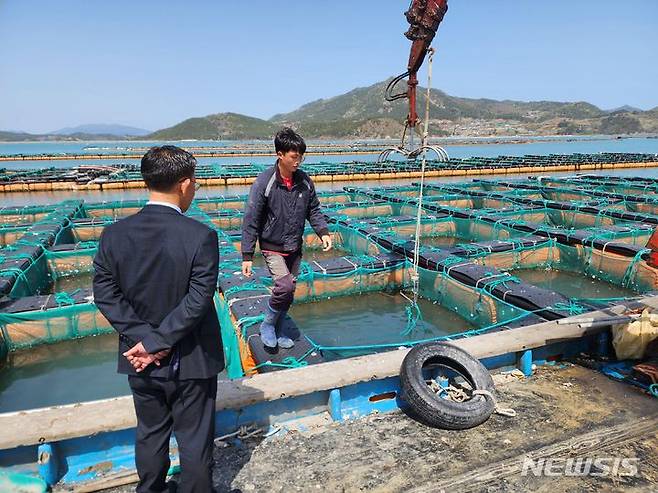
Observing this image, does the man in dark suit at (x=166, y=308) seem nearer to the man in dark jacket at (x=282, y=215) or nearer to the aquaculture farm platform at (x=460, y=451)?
the aquaculture farm platform at (x=460, y=451)

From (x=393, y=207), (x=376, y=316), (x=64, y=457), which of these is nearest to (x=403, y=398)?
(x=64, y=457)

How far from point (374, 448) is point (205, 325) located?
161 centimetres

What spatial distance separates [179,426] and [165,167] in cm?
126

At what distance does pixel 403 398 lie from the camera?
3.23 metres

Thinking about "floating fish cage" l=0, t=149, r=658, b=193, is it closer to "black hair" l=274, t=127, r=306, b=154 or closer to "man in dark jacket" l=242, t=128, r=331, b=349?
"man in dark jacket" l=242, t=128, r=331, b=349

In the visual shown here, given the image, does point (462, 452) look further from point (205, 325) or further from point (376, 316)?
point (376, 316)

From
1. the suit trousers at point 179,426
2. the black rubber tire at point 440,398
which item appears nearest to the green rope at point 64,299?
the suit trousers at point 179,426

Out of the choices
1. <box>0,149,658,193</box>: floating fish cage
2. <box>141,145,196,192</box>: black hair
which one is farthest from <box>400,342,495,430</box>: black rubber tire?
<box>0,149,658,193</box>: floating fish cage

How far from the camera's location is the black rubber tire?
3.01 metres

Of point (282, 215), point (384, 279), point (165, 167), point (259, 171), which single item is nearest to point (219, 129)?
point (259, 171)

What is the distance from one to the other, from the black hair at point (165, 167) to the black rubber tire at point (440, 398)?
2.24 metres

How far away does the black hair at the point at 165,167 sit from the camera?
75.2 inches

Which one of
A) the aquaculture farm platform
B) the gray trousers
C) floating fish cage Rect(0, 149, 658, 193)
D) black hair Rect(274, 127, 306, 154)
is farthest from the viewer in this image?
floating fish cage Rect(0, 149, 658, 193)

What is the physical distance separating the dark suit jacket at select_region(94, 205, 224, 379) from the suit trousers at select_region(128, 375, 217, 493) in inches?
4.0
